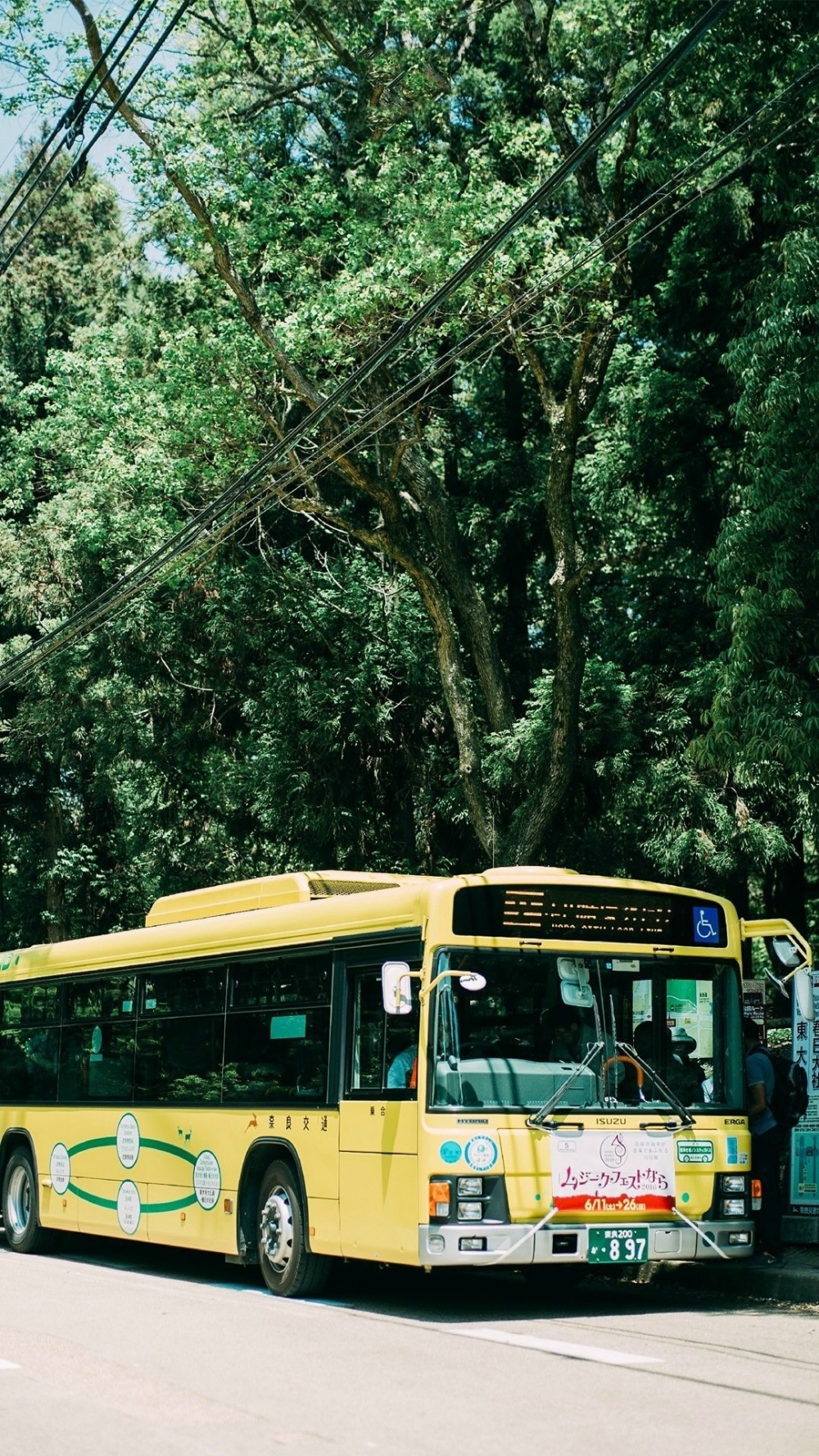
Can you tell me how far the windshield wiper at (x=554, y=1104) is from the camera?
10602 millimetres

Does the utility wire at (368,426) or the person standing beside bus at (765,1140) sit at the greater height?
the utility wire at (368,426)

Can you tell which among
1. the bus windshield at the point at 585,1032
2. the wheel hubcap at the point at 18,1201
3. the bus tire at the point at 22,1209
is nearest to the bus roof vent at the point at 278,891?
the bus windshield at the point at 585,1032

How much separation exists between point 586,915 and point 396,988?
1.56 m

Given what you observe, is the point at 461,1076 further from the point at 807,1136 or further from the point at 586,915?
the point at 807,1136

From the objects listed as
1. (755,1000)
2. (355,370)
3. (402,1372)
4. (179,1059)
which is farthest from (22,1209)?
(355,370)

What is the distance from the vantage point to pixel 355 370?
22.5 m

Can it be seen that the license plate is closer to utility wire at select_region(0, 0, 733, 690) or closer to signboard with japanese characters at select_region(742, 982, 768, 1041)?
signboard with japanese characters at select_region(742, 982, 768, 1041)

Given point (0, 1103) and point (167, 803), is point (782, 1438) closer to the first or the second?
point (0, 1103)

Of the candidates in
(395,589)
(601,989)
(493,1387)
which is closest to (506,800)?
(395,589)

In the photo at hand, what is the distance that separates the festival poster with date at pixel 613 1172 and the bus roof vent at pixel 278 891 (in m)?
2.46

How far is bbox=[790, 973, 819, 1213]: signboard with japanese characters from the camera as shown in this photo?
1384 cm

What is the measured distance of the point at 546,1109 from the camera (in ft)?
34.8

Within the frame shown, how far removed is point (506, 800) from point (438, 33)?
10.8 m

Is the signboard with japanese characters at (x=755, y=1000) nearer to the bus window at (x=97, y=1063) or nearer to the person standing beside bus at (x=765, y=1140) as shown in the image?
the person standing beside bus at (x=765, y=1140)
